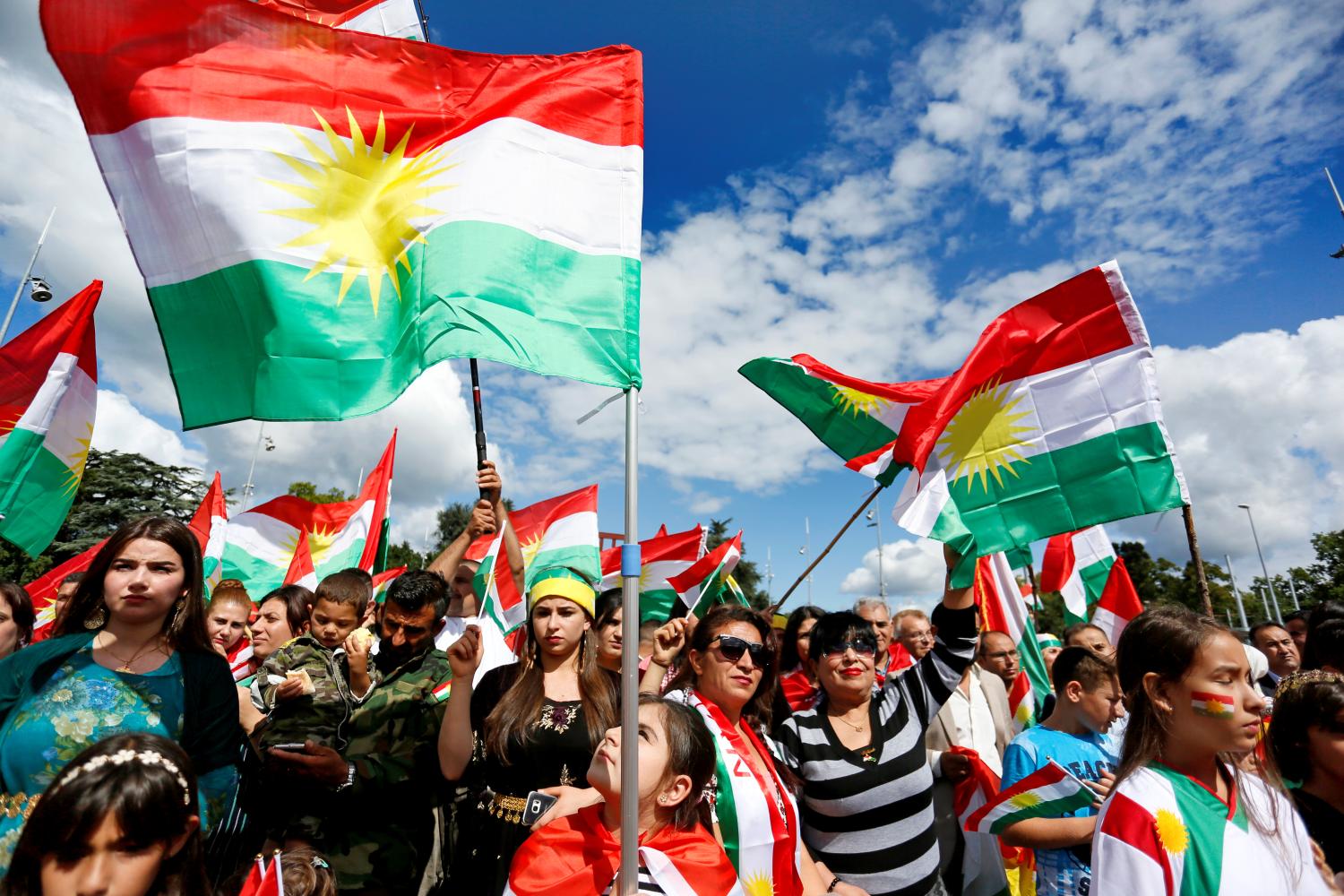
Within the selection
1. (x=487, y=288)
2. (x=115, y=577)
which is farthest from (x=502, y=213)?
(x=115, y=577)

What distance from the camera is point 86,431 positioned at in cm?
666

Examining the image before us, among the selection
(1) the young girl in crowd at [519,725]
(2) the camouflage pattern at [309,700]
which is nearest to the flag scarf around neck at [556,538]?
(2) the camouflage pattern at [309,700]

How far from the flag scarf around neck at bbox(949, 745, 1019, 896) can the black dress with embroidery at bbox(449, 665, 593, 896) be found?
2.04 metres

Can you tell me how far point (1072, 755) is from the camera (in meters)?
3.22

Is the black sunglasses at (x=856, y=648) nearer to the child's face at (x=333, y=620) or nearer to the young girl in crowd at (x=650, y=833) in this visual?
the young girl in crowd at (x=650, y=833)

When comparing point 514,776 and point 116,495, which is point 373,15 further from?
point 116,495

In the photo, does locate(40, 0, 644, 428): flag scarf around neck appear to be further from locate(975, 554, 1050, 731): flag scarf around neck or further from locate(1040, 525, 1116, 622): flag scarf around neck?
locate(1040, 525, 1116, 622): flag scarf around neck

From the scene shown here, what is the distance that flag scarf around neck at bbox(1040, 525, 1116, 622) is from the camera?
28.8 ft

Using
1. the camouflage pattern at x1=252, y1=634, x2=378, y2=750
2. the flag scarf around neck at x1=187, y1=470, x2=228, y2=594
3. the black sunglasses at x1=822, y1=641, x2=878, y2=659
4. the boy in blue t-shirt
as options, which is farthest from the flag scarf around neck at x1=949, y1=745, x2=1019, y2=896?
the flag scarf around neck at x1=187, y1=470, x2=228, y2=594

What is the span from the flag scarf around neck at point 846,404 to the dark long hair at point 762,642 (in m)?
2.85

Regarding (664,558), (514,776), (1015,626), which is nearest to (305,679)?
(514,776)

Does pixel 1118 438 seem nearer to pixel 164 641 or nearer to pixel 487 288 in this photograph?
pixel 487 288

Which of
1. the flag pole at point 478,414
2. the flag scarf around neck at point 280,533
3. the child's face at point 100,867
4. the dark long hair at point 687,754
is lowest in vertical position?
the child's face at point 100,867

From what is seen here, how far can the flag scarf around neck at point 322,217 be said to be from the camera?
2943mm
